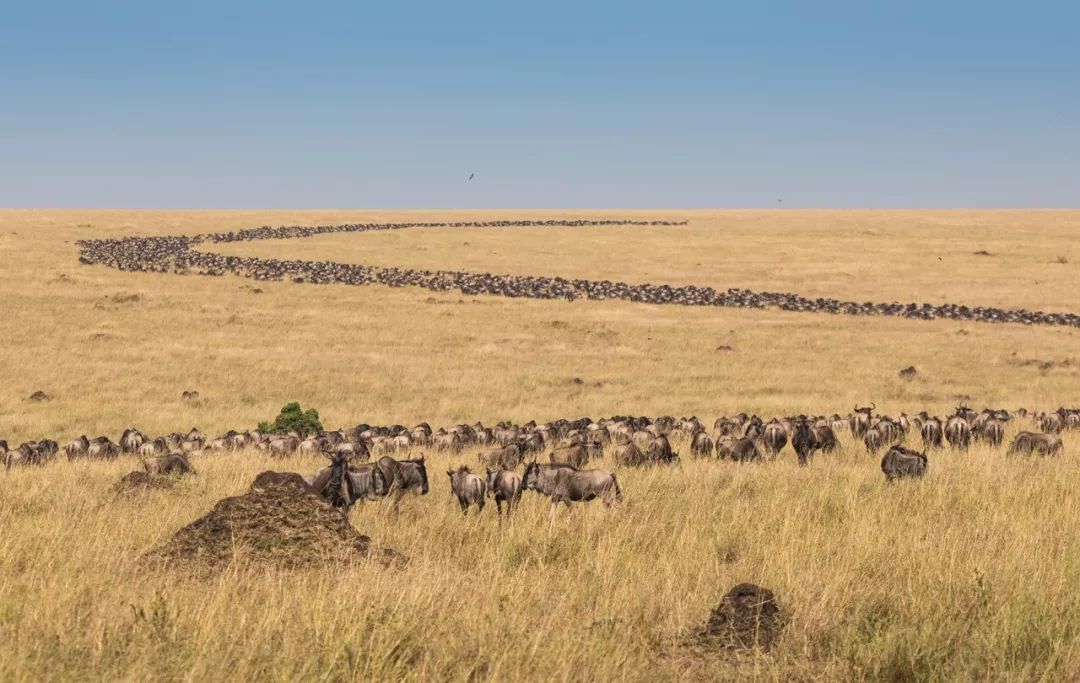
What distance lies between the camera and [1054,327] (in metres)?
50.9

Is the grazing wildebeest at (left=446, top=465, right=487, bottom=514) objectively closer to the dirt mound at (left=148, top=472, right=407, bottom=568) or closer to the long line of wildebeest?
the dirt mound at (left=148, top=472, right=407, bottom=568)

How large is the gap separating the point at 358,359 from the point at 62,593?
33.7m

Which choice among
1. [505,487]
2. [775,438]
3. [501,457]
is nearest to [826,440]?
[775,438]

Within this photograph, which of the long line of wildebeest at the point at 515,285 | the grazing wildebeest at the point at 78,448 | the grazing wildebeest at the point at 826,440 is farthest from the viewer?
the long line of wildebeest at the point at 515,285

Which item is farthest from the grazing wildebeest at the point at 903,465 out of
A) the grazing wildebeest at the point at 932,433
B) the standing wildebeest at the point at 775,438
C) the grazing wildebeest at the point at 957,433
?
the grazing wildebeest at the point at 932,433

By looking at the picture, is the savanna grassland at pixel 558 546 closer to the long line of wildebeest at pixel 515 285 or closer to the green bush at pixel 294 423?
the green bush at pixel 294 423

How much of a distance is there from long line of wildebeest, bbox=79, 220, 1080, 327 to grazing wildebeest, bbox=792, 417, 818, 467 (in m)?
40.6

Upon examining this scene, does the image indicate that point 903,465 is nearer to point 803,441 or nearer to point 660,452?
point 803,441

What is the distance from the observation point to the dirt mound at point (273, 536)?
740 centimetres

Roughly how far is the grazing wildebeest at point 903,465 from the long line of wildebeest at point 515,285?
145ft

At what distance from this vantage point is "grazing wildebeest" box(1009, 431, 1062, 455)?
16.0m

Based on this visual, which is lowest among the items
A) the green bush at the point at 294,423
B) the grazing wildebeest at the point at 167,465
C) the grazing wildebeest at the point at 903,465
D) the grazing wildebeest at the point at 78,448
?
the green bush at the point at 294,423

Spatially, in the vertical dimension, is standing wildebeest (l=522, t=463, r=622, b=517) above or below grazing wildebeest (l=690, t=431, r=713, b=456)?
above

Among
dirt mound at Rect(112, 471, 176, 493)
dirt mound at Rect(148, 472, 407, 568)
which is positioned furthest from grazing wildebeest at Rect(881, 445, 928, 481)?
dirt mound at Rect(112, 471, 176, 493)
